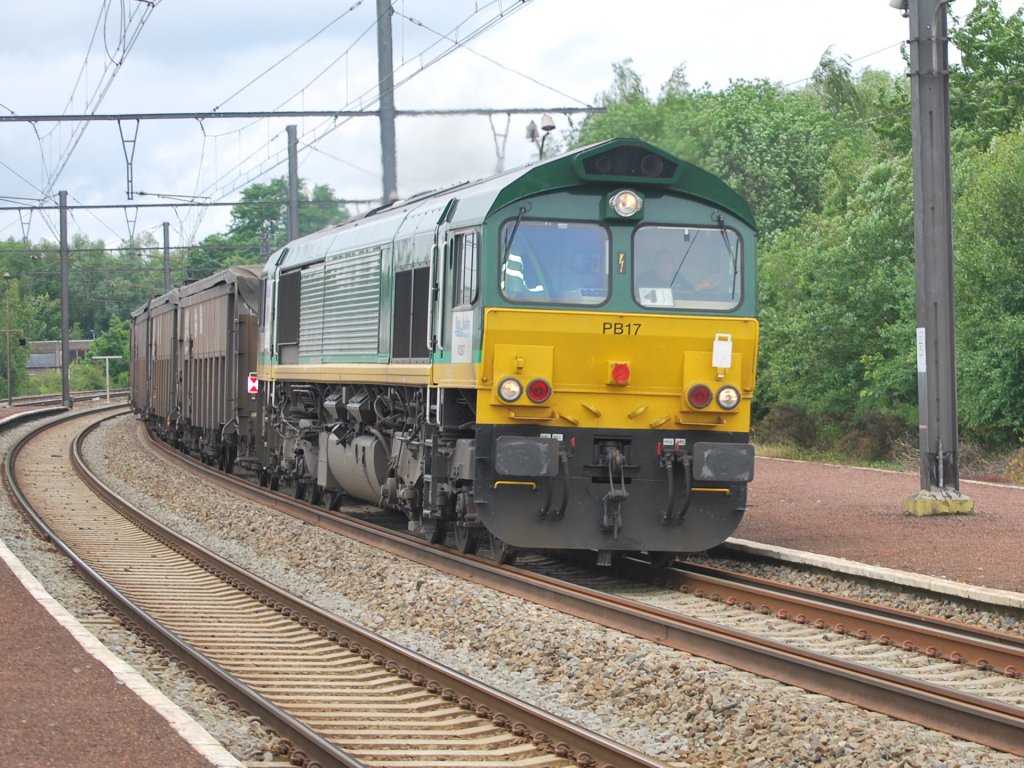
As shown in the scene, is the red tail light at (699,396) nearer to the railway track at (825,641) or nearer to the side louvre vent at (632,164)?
the railway track at (825,641)

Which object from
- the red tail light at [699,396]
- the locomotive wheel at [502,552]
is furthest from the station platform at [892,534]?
the locomotive wheel at [502,552]

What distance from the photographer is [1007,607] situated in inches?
428

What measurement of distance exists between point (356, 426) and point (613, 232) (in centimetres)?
555

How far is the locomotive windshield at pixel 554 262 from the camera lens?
1266 cm

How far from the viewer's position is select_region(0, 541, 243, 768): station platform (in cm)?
667

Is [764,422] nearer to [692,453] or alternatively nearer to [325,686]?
[692,453]

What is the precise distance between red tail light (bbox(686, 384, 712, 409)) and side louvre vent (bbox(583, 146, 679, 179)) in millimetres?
1999

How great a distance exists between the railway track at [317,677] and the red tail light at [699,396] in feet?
12.6

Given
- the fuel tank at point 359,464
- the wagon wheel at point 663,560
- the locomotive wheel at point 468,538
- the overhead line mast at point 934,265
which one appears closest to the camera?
the wagon wheel at point 663,560

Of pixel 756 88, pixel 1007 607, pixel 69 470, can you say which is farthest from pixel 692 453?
pixel 756 88

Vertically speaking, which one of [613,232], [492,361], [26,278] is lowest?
[492,361]

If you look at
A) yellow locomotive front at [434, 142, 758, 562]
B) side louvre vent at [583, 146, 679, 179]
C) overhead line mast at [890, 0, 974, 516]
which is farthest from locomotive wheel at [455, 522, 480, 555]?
overhead line mast at [890, 0, 974, 516]

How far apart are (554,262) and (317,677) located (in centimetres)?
475

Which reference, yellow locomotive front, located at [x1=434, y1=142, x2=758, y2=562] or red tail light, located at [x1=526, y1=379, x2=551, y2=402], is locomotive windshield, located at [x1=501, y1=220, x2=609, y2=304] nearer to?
yellow locomotive front, located at [x1=434, y1=142, x2=758, y2=562]
